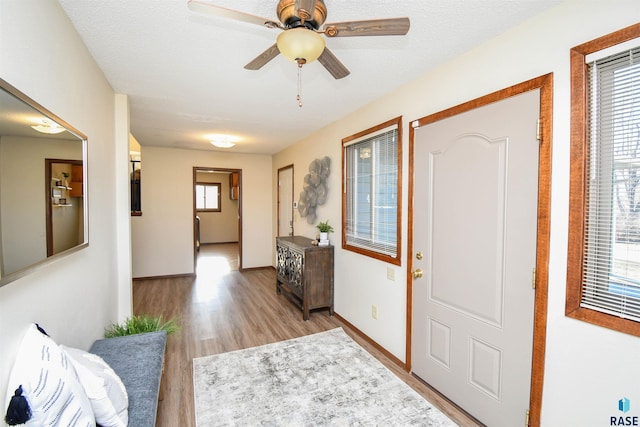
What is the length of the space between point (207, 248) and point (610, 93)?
9.46 metres

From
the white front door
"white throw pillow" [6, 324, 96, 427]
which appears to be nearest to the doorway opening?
the white front door

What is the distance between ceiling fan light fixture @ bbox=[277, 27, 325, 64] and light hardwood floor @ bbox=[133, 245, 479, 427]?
2.34 m

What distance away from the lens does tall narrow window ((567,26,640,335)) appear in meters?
1.25

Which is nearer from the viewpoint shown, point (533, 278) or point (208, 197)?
point (533, 278)

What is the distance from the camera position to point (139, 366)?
5.44ft

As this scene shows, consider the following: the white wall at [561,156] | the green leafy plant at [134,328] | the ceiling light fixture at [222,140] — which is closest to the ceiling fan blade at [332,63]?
the white wall at [561,156]

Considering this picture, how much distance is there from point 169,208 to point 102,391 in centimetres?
481

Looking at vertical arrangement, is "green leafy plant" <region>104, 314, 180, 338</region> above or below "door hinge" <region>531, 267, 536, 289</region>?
below

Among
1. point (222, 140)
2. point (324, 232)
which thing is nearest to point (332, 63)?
point (324, 232)

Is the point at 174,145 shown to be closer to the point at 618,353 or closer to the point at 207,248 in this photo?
the point at 207,248

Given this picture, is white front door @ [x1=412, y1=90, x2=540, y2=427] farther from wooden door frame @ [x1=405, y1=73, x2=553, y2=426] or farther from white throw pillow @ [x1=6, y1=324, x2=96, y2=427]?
white throw pillow @ [x1=6, y1=324, x2=96, y2=427]

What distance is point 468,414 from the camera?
196 cm

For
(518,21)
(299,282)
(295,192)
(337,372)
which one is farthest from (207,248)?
(518,21)

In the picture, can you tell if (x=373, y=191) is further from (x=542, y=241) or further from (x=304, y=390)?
(x=304, y=390)
